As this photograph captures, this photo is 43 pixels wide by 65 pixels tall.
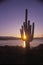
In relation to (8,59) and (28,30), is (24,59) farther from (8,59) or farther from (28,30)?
(28,30)

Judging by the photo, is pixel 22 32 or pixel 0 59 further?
pixel 22 32

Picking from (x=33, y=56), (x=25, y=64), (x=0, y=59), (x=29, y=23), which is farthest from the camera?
(x=29, y=23)

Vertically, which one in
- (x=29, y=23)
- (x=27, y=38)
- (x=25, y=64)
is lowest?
(x=25, y=64)

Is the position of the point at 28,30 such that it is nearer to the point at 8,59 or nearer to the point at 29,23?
the point at 29,23

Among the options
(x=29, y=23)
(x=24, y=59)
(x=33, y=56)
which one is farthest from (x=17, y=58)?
(x=29, y=23)

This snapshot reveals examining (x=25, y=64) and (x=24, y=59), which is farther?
(x=24, y=59)

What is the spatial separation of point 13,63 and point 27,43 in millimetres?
7613

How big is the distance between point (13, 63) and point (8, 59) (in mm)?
1090

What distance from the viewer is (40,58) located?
12664 millimetres

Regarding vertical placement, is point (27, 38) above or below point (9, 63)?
above

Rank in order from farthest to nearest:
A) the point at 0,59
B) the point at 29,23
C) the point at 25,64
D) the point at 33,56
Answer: the point at 29,23 → the point at 33,56 → the point at 0,59 → the point at 25,64

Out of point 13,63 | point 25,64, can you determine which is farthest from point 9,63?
point 25,64

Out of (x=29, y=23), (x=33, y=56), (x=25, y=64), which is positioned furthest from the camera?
(x=29, y=23)

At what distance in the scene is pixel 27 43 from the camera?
18672 millimetres
